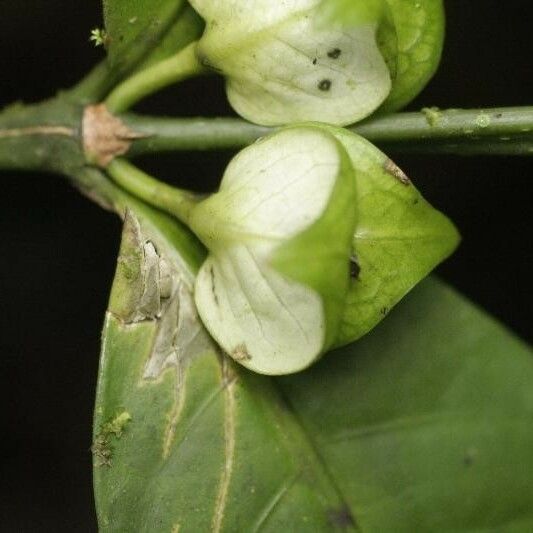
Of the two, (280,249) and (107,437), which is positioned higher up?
(280,249)

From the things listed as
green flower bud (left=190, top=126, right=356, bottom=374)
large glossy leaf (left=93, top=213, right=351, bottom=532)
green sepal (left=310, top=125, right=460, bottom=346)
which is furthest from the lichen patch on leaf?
green sepal (left=310, top=125, right=460, bottom=346)

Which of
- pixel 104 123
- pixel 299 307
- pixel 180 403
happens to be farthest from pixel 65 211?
pixel 299 307

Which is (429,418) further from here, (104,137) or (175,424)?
(104,137)

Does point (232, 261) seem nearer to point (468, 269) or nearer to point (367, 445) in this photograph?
point (367, 445)

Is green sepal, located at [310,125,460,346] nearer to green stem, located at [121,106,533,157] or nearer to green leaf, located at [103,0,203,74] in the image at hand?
green stem, located at [121,106,533,157]

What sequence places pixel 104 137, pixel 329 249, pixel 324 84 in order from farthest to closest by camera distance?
pixel 104 137, pixel 324 84, pixel 329 249

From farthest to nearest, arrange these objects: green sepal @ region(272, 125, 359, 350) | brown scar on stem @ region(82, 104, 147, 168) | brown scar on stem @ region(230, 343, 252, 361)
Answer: brown scar on stem @ region(82, 104, 147, 168) < brown scar on stem @ region(230, 343, 252, 361) < green sepal @ region(272, 125, 359, 350)

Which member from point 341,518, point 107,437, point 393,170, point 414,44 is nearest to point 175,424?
point 107,437

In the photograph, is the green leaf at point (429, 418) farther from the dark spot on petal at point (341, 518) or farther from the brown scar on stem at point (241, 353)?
the brown scar on stem at point (241, 353)
